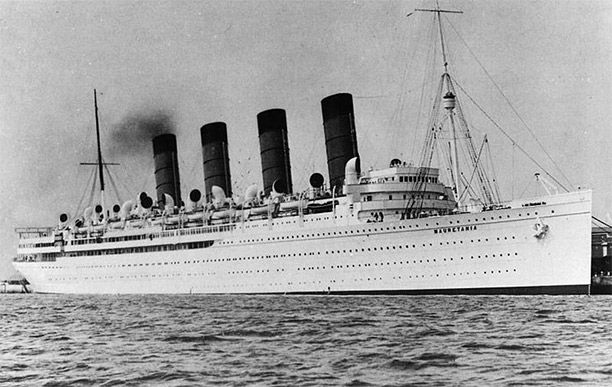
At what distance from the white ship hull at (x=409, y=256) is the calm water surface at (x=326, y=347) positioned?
4.27 meters

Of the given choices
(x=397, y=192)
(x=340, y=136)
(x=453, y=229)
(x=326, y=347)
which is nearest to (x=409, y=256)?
(x=453, y=229)

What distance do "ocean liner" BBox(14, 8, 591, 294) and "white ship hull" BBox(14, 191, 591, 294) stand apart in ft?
0.15

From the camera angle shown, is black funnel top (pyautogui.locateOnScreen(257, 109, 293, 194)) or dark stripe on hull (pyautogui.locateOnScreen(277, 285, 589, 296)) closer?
dark stripe on hull (pyautogui.locateOnScreen(277, 285, 589, 296))

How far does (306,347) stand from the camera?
14617 mm

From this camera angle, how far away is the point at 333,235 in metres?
32.7

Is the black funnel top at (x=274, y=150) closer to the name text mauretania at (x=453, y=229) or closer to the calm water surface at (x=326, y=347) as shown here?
the name text mauretania at (x=453, y=229)

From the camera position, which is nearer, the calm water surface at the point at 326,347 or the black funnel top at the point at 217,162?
the calm water surface at the point at 326,347

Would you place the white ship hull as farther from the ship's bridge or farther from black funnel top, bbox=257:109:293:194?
black funnel top, bbox=257:109:293:194

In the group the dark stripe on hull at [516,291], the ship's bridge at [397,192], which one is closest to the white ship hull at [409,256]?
the dark stripe on hull at [516,291]

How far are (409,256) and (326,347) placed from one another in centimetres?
1613

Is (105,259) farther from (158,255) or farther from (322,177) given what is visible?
(322,177)

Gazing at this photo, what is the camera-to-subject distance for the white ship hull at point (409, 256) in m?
27.6

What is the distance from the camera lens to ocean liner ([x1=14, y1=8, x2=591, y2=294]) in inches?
1099

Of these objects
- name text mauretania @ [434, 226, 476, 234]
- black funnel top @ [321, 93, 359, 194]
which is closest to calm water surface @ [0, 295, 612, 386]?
name text mauretania @ [434, 226, 476, 234]
